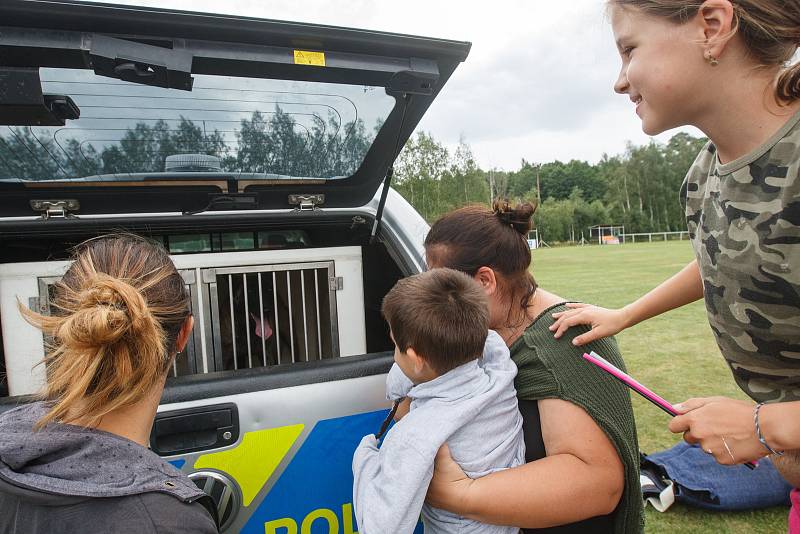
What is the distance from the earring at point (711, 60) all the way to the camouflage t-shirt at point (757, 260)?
195mm

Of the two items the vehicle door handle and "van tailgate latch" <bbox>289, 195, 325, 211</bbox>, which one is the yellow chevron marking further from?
"van tailgate latch" <bbox>289, 195, 325, 211</bbox>

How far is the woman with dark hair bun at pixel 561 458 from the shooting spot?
3.85ft

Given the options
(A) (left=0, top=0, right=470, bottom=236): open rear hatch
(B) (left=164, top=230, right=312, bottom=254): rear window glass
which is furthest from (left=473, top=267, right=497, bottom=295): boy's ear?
(B) (left=164, top=230, right=312, bottom=254): rear window glass

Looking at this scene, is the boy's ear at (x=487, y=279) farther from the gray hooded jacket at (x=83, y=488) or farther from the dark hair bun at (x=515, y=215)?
the gray hooded jacket at (x=83, y=488)

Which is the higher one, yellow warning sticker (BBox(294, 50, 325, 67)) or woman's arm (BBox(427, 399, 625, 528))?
yellow warning sticker (BBox(294, 50, 325, 67))

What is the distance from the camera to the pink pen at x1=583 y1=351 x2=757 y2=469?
3.68 ft

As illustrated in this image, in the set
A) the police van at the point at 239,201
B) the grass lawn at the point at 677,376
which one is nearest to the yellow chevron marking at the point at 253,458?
the police van at the point at 239,201

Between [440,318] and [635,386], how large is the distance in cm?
49

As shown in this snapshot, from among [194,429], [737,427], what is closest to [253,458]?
[194,429]

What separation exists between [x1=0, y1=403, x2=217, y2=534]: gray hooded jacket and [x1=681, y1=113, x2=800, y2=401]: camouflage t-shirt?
1.24m

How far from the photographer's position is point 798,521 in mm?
1391

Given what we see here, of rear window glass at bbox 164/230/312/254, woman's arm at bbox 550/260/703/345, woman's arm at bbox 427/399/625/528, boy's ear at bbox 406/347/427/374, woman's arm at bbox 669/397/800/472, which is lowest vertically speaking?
woman's arm at bbox 427/399/625/528

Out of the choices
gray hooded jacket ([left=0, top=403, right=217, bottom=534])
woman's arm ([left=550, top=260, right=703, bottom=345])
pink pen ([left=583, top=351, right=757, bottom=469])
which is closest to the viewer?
gray hooded jacket ([left=0, top=403, right=217, bottom=534])

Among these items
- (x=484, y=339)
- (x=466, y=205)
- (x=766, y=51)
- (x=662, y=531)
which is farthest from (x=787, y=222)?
(x=662, y=531)
